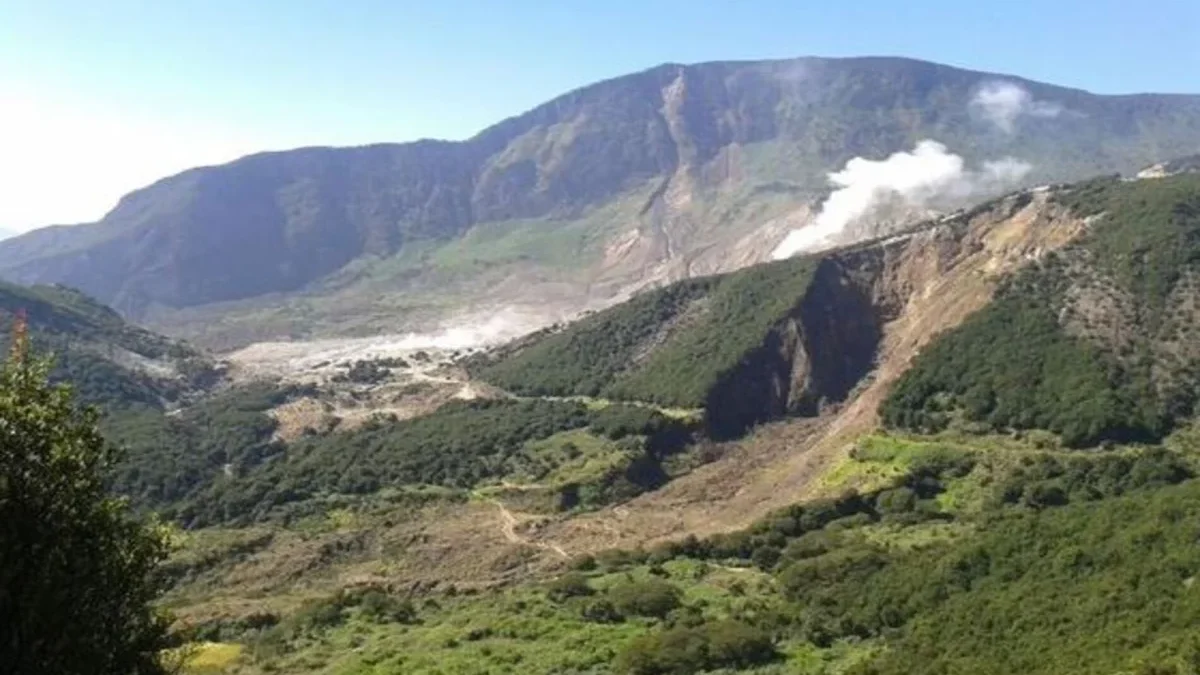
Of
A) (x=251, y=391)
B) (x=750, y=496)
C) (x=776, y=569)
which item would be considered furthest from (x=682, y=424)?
(x=251, y=391)

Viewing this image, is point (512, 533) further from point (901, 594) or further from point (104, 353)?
point (104, 353)

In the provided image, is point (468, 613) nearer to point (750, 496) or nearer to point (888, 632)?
point (888, 632)

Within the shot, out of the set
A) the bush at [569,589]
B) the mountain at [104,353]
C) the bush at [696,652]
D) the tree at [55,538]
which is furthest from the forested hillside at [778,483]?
the mountain at [104,353]

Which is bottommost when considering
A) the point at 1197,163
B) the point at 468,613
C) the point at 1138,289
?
the point at 468,613

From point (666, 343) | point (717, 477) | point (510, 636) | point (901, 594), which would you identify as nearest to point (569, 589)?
point (510, 636)

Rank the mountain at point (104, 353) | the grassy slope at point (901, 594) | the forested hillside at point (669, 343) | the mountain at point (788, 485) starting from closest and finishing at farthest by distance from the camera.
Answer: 1. the grassy slope at point (901, 594)
2. the mountain at point (788, 485)
3. the forested hillside at point (669, 343)
4. the mountain at point (104, 353)

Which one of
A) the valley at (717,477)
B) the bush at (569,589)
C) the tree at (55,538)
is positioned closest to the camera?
the tree at (55,538)

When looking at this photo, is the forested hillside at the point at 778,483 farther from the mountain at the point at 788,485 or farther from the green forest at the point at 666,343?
the green forest at the point at 666,343

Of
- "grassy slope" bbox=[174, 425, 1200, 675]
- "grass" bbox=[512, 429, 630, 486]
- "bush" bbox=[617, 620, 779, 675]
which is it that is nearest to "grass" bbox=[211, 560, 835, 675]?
"grassy slope" bbox=[174, 425, 1200, 675]
